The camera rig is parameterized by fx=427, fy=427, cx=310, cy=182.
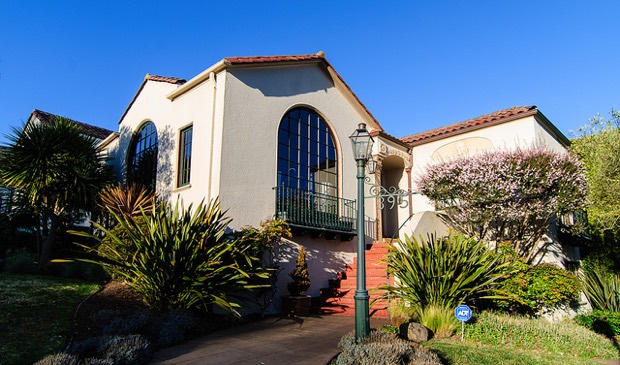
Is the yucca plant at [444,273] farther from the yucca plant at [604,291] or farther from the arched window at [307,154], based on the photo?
the yucca plant at [604,291]

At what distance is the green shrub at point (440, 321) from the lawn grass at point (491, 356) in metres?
0.36

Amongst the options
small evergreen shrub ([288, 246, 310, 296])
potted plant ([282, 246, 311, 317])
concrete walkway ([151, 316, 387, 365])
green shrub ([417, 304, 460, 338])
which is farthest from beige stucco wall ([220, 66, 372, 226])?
green shrub ([417, 304, 460, 338])

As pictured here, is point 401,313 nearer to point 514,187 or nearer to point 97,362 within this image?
point 514,187

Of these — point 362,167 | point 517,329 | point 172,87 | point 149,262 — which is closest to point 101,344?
point 149,262

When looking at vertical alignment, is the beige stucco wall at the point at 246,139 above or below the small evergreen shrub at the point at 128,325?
above

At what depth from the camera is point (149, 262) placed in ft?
25.1

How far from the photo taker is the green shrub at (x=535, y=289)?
31.0 feet

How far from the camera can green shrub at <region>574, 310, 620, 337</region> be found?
37.3ft

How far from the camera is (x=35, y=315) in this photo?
7125mm

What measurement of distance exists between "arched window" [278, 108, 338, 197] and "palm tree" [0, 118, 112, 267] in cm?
552

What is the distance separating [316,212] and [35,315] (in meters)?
6.83

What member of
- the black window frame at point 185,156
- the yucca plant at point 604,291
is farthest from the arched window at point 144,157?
the yucca plant at point 604,291

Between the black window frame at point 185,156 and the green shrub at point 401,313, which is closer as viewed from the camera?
the green shrub at point 401,313

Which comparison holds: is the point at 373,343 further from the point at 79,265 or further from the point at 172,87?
the point at 172,87
